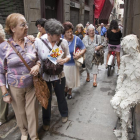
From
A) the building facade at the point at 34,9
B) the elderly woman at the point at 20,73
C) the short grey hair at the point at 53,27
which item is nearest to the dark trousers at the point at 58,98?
the elderly woman at the point at 20,73

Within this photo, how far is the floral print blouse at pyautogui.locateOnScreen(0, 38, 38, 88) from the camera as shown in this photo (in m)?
2.16

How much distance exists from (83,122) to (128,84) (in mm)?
1265

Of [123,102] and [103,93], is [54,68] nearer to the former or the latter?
[123,102]

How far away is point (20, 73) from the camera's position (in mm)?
2223

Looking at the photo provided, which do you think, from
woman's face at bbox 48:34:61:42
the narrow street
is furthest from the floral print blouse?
the narrow street

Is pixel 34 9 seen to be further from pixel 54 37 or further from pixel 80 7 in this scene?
pixel 80 7

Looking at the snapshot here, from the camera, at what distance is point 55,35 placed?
248 cm

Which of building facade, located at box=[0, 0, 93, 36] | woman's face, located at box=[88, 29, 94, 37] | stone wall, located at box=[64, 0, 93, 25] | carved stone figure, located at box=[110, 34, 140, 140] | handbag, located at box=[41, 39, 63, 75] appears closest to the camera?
carved stone figure, located at box=[110, 34, 140, 140]

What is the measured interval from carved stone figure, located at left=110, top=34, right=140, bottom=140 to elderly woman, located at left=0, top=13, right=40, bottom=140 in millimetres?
1244

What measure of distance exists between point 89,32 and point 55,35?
2535 millimetres

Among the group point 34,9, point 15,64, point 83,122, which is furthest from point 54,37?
point 34,9

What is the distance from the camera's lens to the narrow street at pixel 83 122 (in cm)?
278

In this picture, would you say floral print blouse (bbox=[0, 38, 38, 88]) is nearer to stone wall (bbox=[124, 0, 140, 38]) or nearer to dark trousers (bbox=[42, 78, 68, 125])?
dark trousers (bbox=[42, 78, 68, 125])

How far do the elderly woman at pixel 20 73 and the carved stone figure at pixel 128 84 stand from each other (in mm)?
1244
